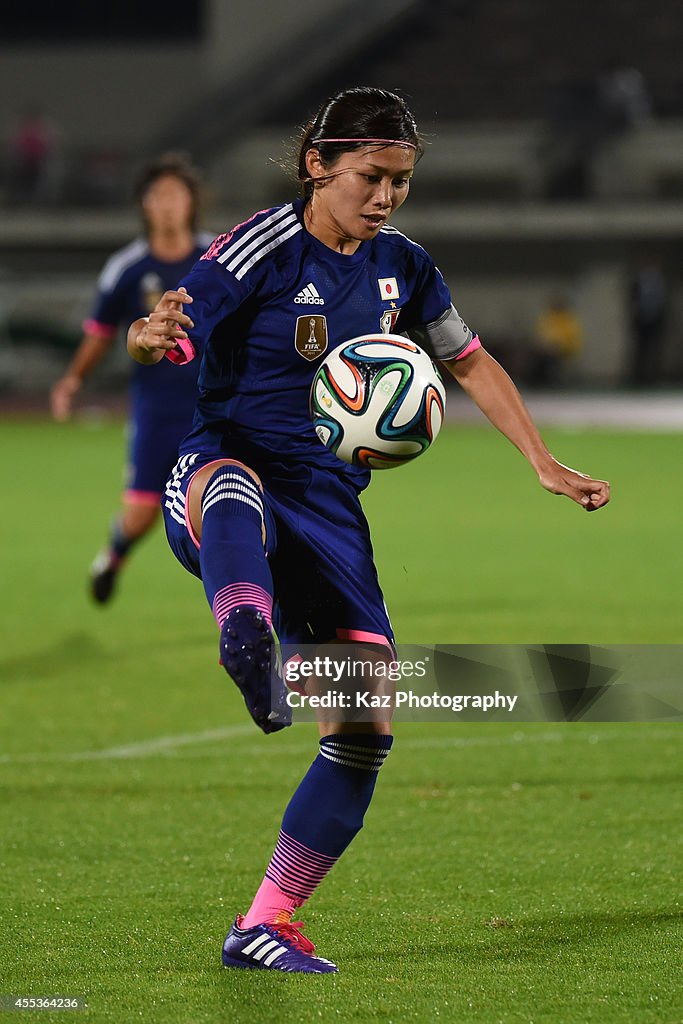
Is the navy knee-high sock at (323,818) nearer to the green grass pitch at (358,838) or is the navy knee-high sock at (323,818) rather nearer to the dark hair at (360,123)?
the green grass pitch at (358,838)

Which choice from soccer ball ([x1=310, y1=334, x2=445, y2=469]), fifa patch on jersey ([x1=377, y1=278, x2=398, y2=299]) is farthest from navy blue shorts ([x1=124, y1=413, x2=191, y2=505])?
soccer ball ([x1=310, y1=334, x2=445, y2=469])

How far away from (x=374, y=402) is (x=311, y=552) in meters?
0.40

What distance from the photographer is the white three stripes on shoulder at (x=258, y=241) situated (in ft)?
12.7

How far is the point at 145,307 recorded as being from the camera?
8961mm

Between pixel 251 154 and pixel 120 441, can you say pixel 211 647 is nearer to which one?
pixel 120 441

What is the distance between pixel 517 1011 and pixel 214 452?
59.5 inches

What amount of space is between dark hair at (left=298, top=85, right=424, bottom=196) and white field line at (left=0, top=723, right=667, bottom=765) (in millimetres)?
2992

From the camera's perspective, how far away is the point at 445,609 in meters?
9.55

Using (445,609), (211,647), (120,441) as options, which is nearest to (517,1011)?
(211,647)

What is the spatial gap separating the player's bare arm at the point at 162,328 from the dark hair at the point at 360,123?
1.81 ft

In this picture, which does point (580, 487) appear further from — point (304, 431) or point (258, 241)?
point (258, 241)

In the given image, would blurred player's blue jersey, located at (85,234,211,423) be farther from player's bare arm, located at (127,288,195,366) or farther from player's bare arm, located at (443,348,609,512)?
player's bare arm, located at (127,288,195,366)

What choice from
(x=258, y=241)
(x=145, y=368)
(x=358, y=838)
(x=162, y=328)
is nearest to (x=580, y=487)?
(x=258, y=241)

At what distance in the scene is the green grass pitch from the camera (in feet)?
12.0
